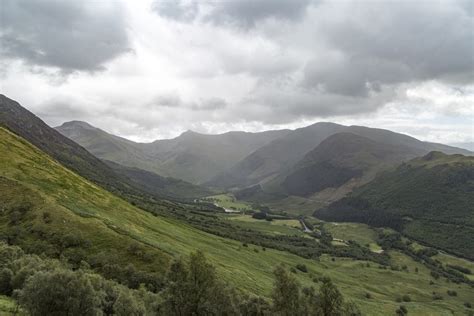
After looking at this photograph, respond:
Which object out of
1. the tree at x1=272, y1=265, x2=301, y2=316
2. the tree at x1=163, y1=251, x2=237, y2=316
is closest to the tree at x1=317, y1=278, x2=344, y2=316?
the tree at x1=272, y1=265, x2=301, y2=316

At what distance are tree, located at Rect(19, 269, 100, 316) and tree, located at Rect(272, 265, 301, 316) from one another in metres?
31.0

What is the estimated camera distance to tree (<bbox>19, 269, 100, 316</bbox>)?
172 ft

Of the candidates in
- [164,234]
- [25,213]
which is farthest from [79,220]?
[164,234]

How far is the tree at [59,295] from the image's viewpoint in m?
52.4

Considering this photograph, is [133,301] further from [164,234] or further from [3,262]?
[164,234]

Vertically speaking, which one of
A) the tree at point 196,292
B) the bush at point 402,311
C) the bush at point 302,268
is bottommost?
the bush at point 402,311

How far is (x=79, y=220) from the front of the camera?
10719 cm

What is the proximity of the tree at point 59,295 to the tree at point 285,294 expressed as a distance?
30984 millimetres

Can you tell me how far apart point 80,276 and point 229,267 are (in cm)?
8096

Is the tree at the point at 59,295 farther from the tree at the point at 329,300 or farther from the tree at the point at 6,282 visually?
→ the tree at the point at 329,300

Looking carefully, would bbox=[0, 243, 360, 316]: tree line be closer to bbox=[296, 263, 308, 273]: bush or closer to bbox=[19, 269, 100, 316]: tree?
bbox=[19, 269, 100, 316]: tree

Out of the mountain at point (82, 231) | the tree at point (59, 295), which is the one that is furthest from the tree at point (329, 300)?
the mountain at point (82, 231)

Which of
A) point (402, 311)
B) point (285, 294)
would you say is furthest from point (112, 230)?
point (402, 311)

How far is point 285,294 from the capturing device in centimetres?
6600
